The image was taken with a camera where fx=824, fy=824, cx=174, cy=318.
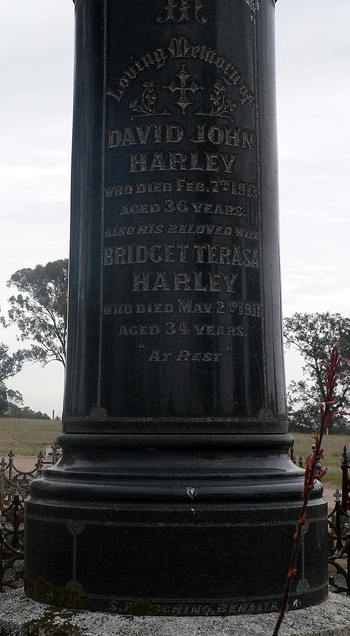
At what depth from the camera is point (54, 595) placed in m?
4.70

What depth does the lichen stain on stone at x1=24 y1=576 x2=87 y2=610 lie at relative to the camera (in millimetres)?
4605

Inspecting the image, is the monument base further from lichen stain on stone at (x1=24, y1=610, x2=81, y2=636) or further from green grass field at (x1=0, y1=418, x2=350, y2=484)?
green grass field at (x1=0, y1=418, x2=350, y2=484)

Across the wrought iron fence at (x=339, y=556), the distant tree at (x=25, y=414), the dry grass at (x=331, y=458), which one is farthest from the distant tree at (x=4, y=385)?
the wrought iron fence at (x=339, y=556)

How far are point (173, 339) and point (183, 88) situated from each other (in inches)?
62.4

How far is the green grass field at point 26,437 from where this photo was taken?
3080cm

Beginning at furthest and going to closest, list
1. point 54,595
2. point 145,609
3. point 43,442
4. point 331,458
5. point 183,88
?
point 43,442, point 331,458, point 183,88, point 54,595, point 145,609

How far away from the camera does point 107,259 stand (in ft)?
16.9

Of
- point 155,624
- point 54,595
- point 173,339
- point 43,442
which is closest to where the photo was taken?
point 155,624

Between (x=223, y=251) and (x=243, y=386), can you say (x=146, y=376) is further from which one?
(x=223, y=251)

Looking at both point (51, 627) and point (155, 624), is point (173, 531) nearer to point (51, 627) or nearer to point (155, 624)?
point (155, 624)

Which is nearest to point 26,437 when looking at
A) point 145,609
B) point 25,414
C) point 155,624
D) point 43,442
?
point 43,442

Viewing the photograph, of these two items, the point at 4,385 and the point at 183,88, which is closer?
the point at 183,88

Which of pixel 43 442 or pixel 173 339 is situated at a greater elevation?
pixel 173 339

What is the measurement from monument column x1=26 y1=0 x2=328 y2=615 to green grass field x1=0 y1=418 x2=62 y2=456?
23487 mm
